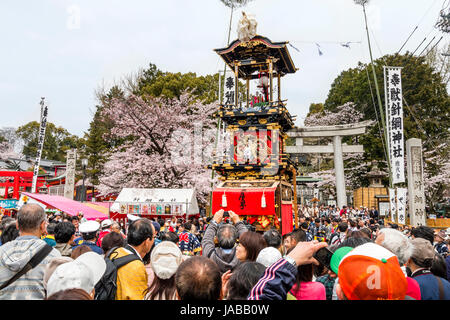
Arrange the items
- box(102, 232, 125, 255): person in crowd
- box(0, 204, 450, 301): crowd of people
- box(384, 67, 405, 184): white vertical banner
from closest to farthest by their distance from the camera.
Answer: box(0, 204, 450, 301): crowd of people → box(102, 232, 125, 255): person in crowd → box(384, 67, 405, 184): white vertical banner

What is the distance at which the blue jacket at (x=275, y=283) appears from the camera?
1857 millimetres

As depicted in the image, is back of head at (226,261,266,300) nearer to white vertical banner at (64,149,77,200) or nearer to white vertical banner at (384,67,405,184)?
white vertical banner at (384,67,405,184)

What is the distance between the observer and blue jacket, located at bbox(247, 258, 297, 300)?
1.86 metres

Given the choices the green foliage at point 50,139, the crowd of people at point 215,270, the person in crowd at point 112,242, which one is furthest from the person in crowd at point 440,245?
the green foliage at point 50,139

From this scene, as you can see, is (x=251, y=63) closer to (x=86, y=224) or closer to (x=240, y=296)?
(x=86, y=224)

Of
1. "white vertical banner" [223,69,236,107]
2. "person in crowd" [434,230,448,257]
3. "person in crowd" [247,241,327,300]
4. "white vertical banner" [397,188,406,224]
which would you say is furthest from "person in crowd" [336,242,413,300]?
"white vertical banner" [223,69,236,107]

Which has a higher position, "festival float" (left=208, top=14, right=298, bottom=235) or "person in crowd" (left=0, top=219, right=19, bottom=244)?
"festival float" (left=208, top=14, right=298, bottom=235)

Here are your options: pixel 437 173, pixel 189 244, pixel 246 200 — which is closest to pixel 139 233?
pixel 189 244

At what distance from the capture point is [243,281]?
6.73 feet

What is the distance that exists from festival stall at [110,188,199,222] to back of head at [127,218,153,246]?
1279cm

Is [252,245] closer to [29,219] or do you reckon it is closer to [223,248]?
[223,248]

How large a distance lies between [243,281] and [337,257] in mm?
1080

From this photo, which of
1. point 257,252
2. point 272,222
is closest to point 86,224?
point 257,252

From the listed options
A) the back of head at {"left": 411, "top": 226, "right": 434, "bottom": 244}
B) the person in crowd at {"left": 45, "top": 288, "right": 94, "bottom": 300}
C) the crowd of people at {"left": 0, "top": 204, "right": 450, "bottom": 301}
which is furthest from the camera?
the back of head at {"left": 411, "top": 226, "right": 434, "bottom": 244}
